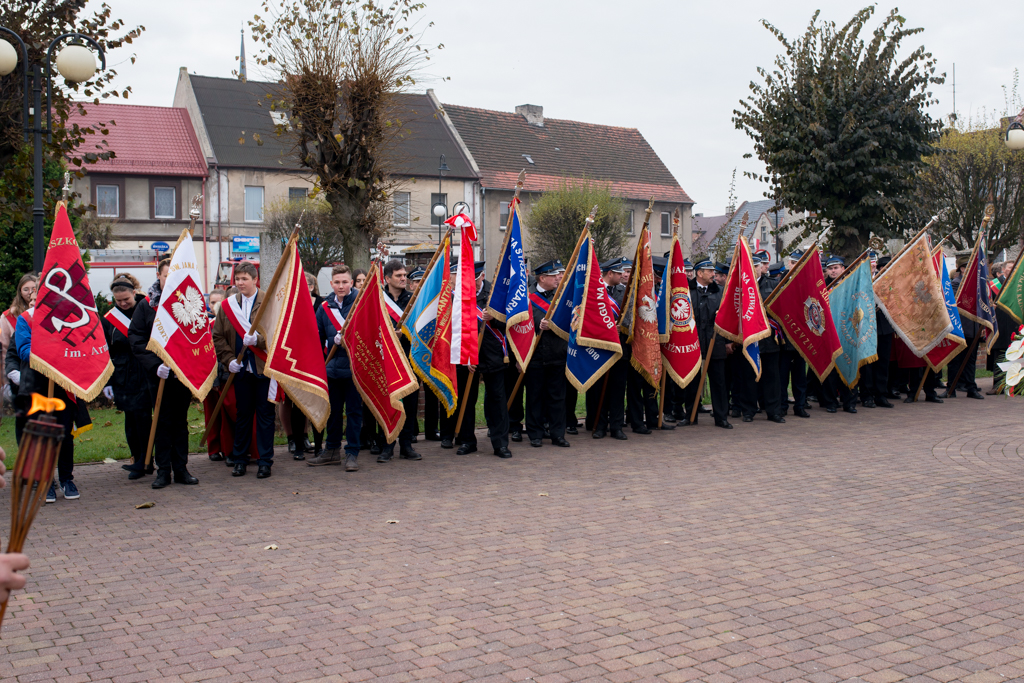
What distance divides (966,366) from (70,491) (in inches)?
492

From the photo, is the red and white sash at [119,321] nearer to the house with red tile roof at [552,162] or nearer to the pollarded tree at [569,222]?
the pollarded tree at [569,222]

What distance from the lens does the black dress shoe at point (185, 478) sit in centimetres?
837

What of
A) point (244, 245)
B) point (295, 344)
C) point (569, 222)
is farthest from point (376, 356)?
point (569, 222)

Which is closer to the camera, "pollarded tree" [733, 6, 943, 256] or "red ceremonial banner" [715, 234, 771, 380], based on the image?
"red ceremonial banner" [715, 234, 771, 380]

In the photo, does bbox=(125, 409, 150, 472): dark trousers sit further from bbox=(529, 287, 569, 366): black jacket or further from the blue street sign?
the blue street sign

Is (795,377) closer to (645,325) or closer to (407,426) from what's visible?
(645,325)

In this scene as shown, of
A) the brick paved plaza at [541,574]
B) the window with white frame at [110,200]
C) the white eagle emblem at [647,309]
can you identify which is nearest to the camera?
the brick paved plaza at [541,574]

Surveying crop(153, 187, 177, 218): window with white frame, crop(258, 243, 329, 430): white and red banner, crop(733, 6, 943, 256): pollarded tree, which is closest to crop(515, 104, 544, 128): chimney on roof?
crop(153, 187, 177, 218): window with white frame

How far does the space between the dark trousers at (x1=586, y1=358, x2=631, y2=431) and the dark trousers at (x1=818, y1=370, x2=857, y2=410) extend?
3513mm

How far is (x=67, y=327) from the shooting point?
25.5 feet

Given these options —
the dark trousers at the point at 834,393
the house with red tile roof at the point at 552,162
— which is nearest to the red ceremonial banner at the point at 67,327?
the dark trousers at the point at 834,393

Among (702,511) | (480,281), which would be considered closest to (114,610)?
(702,511)

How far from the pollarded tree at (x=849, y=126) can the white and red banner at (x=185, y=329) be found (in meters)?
13.5

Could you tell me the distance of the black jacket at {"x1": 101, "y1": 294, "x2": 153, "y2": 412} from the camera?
8531mm
